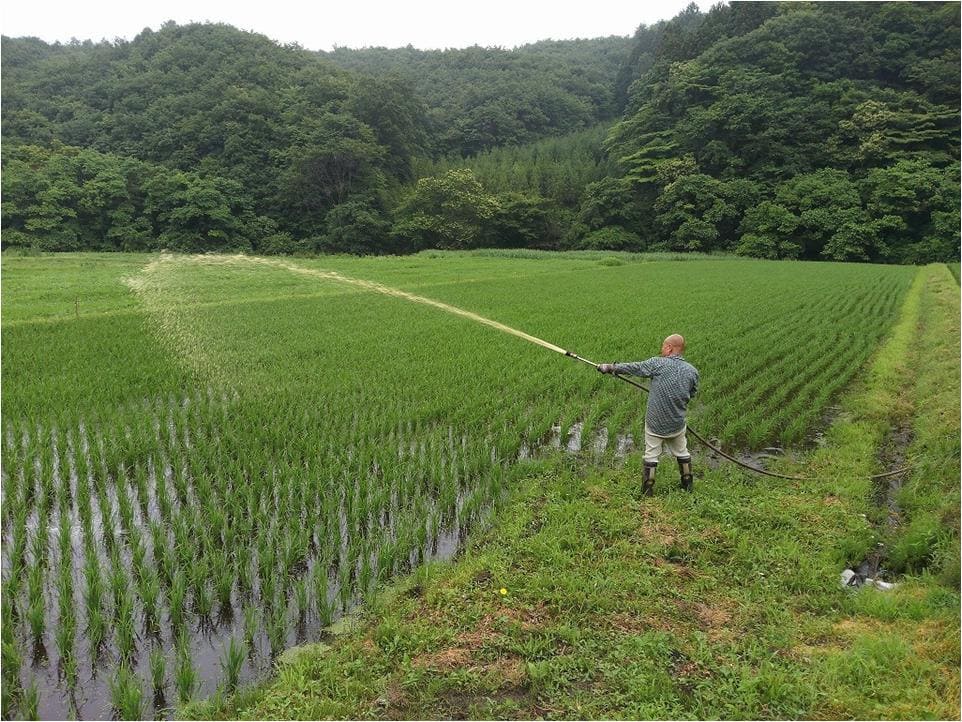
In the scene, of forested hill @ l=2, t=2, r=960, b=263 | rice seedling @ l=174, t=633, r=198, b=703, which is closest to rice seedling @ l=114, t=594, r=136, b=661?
rice seedling @ l=174, t=633, r=198, b=703

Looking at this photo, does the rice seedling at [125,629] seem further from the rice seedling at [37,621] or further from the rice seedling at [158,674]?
the rice seedling at [37,621]

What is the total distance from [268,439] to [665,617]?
4451 millimetres

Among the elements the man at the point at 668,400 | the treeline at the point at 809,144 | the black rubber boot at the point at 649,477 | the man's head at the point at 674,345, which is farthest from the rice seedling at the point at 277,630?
the treeline at the point at 809,144

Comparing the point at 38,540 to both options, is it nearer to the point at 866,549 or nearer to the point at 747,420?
the point at 866,549

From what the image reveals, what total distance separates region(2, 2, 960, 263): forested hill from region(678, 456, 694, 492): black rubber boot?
1590 inches

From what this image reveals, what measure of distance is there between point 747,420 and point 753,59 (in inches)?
2111

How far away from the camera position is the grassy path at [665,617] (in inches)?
120

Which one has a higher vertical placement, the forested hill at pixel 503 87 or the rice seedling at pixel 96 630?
the forested hill at pixel 503 87

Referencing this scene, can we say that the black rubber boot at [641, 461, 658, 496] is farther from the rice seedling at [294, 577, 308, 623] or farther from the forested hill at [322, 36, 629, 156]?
the forested hill at [322, 36, 629, 156]

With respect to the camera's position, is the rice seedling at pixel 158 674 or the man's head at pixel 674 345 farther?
the man's head at pixel 674 345

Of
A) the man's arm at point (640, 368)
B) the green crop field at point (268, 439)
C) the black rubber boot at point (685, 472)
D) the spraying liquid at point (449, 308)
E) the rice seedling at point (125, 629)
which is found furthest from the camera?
the spraying liquid at point (449, 308)

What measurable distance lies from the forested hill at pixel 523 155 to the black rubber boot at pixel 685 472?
40391 millimetres

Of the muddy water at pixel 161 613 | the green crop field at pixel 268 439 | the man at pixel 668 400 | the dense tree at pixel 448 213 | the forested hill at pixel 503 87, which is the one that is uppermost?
the forested hill at pixel 503 87

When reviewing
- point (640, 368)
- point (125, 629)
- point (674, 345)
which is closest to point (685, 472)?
point (640, 368)
